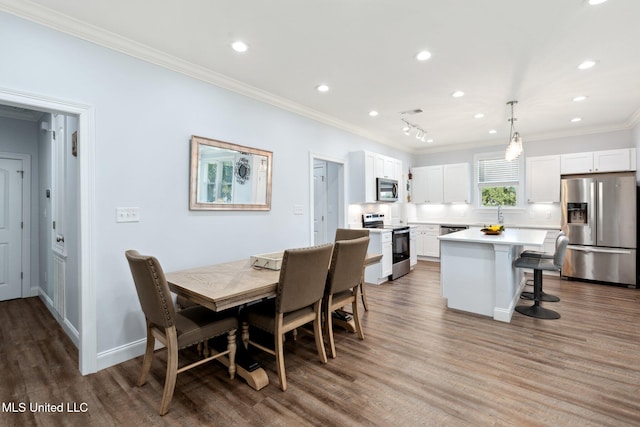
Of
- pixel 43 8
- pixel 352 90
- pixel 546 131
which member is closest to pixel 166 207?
pixel 43 8

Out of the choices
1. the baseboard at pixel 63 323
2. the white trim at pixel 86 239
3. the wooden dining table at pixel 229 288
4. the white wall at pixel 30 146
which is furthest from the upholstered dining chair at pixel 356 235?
the white wall at pixel 30 146

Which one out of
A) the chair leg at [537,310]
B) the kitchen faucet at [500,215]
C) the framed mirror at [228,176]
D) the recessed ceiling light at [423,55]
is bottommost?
the chair leg at [537,310]

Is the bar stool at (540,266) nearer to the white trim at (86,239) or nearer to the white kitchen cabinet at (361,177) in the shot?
the white kitchen cabinet at (361,177)

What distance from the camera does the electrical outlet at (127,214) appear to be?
8.41 ft

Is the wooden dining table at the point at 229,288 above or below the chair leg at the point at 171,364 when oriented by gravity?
above

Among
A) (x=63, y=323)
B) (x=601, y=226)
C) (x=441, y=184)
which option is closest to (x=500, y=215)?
(x=441, y=184)

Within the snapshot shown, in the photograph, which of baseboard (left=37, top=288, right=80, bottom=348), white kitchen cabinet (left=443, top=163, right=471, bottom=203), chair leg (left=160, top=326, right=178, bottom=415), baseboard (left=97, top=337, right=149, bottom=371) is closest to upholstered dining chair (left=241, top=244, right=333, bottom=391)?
chair leg (left=160, top=326, right=178, bottom=415)

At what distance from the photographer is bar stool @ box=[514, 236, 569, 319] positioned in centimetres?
350

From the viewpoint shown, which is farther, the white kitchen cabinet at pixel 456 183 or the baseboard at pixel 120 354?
the white kitchen cabinet at pixel 456 183

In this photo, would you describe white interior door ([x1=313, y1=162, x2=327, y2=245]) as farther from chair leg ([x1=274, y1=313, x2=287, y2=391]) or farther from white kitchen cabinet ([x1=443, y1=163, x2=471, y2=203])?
chair leg ([x1=274, y1=313, x2=287, y2=391])

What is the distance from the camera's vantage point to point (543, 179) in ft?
19.0

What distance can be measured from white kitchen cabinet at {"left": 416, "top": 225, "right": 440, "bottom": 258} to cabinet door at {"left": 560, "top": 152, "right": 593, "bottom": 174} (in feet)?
8.24

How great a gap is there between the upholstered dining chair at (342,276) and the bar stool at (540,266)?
210 cm

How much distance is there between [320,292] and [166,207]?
5.40ft
